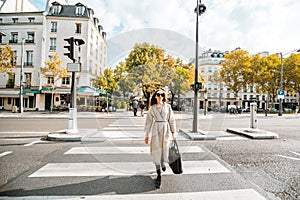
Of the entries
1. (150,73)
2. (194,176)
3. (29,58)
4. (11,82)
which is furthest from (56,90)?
(194,176)

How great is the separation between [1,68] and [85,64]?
477 inches

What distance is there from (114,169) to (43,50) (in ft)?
103

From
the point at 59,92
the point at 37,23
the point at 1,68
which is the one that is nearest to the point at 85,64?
the point at 59,92

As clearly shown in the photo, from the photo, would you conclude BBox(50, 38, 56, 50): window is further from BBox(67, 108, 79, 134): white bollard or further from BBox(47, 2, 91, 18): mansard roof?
BBox(67, 108, 79, 134): white bollard

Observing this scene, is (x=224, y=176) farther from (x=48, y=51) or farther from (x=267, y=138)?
(x=48, y=51)

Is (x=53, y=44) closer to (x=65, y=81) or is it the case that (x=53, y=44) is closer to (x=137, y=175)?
(x=65, y=81)

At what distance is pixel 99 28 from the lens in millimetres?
37094

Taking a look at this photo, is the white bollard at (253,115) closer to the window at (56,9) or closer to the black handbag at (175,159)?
the black handbag at (175,159)

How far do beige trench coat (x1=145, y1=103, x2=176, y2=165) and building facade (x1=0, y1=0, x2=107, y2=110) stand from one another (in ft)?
84.8

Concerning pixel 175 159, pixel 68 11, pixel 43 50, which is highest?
pixel 68 11

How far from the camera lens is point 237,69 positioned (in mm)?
33281

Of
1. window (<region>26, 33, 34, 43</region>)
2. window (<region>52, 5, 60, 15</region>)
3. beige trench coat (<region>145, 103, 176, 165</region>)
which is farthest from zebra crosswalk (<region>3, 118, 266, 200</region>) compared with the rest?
window (<region>52, 5, 60, 15</region>)

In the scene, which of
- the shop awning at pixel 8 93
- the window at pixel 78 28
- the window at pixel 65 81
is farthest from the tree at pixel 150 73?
the shop awning at pixel 8 93

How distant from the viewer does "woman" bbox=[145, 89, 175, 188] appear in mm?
3449
